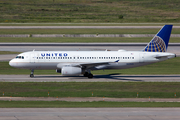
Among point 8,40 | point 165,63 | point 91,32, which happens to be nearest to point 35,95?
point 165,63

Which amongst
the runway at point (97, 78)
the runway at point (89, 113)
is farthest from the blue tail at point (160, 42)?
the runway at point (89, 113)

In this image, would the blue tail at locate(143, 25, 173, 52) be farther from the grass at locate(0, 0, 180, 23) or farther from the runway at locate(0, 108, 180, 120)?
the grass at locate(0, 0, 180, 23)

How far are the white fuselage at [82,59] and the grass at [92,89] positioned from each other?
5123 mm

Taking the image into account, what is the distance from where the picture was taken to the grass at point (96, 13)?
13304 centimetres

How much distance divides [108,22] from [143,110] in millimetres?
102777

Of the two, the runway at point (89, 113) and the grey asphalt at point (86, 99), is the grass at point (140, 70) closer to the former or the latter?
the grey asphalt at point (86, 99)

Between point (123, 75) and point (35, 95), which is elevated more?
point (123, 75)

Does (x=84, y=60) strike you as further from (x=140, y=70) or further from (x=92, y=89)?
(x=140, y=70)

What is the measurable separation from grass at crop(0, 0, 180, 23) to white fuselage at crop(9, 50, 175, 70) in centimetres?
8395

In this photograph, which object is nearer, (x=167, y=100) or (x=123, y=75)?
(x=167, y=100)

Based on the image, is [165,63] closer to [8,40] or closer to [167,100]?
[167,100]

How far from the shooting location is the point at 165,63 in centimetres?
6088

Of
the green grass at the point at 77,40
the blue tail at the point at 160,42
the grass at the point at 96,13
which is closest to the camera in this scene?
the blue tail at the point at 160,42

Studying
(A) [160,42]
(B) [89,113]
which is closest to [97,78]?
(A) [160,42]
